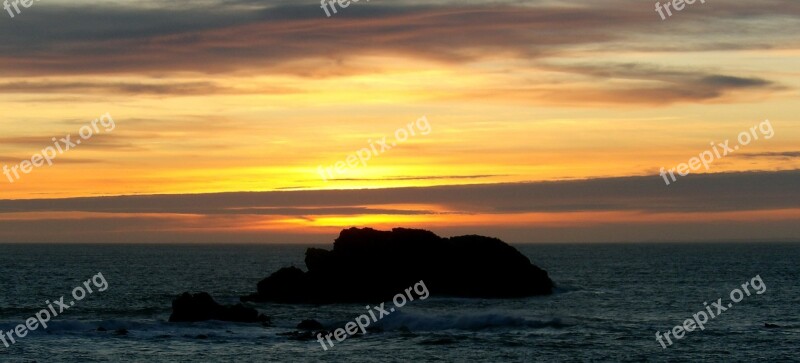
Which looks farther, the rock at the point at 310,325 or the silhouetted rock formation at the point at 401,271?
the silhouetted rock formation at the point at 401,271

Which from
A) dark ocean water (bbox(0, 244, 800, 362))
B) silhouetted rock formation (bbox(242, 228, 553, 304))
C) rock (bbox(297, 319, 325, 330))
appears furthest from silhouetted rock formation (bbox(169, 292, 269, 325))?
silhouetted rock formation (bbox(242, 228, 553, 304))

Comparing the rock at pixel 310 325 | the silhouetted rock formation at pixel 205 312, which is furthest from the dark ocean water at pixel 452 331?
the silhouetted rock formation at pixel 205 312

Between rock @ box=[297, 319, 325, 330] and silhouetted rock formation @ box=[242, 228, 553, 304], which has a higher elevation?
silhouetted rock formation @ box=[242, 228, 553, 304]

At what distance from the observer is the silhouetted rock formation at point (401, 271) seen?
92562 mm

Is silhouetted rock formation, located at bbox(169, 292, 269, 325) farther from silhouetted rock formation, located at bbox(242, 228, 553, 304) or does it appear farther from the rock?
silhouetted rock formation, located at bbox(242, 228, 553, 304)

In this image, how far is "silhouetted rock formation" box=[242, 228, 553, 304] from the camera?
9256 cm

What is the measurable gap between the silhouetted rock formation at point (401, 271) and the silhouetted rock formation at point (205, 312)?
23109mm

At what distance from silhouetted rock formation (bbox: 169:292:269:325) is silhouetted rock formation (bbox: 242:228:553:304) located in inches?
910

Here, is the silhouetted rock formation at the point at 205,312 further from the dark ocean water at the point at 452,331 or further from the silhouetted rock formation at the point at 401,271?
the silhouetted rock formation at the point at 401,271

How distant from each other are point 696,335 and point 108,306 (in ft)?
165

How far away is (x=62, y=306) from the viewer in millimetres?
85250

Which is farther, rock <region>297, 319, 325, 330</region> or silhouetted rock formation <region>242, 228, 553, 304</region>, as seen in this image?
silhouetted rock formation <region>242, 228, 553, 304</region>

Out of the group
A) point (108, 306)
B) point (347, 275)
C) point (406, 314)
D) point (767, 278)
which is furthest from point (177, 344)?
point (767, 278)

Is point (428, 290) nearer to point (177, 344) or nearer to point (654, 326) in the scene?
point (654, 326)
